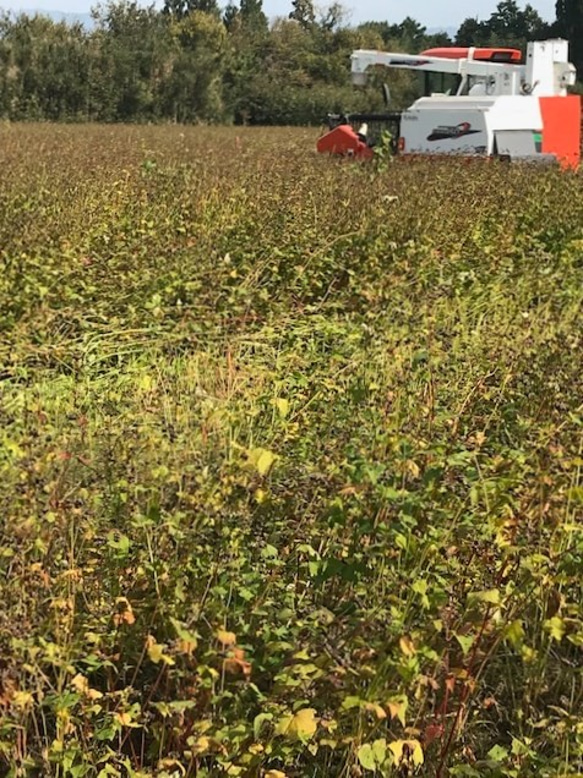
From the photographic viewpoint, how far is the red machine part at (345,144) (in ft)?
37.3

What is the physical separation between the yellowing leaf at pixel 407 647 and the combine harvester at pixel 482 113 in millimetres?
8574

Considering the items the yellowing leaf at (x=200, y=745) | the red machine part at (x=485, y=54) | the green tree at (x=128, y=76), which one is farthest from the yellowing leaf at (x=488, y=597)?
the green tree at (x=128, y=76)

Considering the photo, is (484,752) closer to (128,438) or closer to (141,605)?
(141,605)

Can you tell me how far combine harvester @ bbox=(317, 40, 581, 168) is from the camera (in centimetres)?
1072

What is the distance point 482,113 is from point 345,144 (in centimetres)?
179

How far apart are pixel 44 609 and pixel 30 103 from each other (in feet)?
103

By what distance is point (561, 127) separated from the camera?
1173 centimetres

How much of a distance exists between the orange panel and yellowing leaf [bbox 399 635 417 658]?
9932 mm

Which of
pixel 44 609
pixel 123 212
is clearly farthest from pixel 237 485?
pixel 123 212

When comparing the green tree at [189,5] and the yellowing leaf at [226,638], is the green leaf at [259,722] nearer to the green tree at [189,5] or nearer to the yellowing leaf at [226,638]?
the yellowing leaf at [226,638]

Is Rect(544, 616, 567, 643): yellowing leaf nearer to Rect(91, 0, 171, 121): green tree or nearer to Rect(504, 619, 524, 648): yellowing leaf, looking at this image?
Rect(504, 619, 524, 648): yellowing leaf

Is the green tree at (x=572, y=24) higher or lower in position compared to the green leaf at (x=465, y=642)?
higher

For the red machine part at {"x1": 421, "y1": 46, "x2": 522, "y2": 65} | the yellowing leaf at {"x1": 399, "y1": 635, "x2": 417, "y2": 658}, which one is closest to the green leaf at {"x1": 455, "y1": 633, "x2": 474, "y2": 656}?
the yellowing leaf at {"x1": 399, "y1": 635, "x2": 417, "y2": 658}

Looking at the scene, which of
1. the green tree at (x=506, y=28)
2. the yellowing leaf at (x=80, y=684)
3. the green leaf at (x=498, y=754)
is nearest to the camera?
the yellowing leaf at (x=80, y=684)
